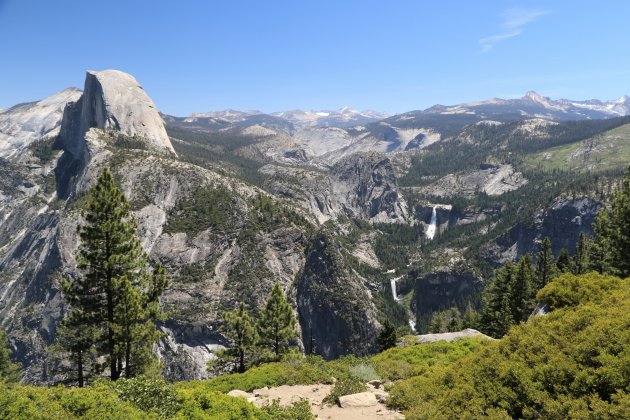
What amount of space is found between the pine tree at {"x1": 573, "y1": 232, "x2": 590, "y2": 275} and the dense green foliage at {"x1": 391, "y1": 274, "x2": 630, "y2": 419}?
2334 inches

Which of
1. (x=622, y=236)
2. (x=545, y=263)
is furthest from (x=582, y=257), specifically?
(x=622, y=236)

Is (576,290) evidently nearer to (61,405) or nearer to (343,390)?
(343,390)

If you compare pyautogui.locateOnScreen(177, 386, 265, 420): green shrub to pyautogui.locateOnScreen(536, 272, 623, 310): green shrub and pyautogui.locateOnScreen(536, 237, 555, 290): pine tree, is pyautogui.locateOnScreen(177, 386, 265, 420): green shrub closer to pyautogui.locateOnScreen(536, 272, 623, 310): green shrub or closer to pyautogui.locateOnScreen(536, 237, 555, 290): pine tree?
pyautogui.locateOnScreen(536, 272, 623, 310): green shrub

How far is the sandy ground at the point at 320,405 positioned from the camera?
56.1 feet

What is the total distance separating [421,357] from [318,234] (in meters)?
137

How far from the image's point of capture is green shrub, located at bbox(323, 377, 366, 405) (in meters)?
19.3

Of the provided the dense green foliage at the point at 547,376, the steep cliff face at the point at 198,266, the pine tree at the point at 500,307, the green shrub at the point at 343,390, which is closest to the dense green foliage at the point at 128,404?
the green shrub at the point at 343,390

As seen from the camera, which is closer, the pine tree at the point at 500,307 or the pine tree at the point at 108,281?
the pine tree at the point at 108,281

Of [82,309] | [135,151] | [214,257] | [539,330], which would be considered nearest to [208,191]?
[214,257]

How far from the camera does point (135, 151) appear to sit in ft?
571

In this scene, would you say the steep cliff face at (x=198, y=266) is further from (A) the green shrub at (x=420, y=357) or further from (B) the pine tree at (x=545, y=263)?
(A) the green shrub at (x=420, y=357)

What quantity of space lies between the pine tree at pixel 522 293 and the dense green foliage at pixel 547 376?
50163 millimetres

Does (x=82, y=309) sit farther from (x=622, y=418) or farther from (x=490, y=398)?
(x=622, y=418)

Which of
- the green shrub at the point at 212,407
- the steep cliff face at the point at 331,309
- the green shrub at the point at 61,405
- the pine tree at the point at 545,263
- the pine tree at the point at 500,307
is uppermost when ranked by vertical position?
the green shrub at the point at 61,405
